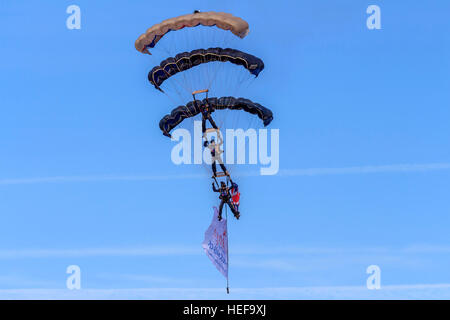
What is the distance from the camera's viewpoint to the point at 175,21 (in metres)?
49.7

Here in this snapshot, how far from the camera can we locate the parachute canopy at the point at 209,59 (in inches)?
1992

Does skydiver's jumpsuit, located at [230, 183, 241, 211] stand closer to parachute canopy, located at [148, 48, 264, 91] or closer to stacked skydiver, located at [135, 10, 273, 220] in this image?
stacked skydiver, located at [135, 10, 273, 220]

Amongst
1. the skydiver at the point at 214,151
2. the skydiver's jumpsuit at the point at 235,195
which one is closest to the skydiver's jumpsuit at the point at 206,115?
the skydiver at the point at 214,151

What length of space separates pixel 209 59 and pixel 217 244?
411 inches

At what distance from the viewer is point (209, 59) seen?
51.1m

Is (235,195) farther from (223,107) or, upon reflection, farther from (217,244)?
(223,107)

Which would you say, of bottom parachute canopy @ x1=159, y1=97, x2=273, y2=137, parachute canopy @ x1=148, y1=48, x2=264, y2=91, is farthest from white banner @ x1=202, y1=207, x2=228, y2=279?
parachute canopy @ x1=148, y1=48, x2=264, y2=91

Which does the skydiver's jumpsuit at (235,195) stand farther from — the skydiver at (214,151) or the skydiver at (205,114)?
the skydiver at (205,114)

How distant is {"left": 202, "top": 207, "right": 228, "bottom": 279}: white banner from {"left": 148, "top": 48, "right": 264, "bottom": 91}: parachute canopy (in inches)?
326

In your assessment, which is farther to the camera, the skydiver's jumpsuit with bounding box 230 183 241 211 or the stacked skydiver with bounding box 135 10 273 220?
the skydiver's jumpsuit with bounding box 230 183 241 211

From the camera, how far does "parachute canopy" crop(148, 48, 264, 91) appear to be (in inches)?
1992
